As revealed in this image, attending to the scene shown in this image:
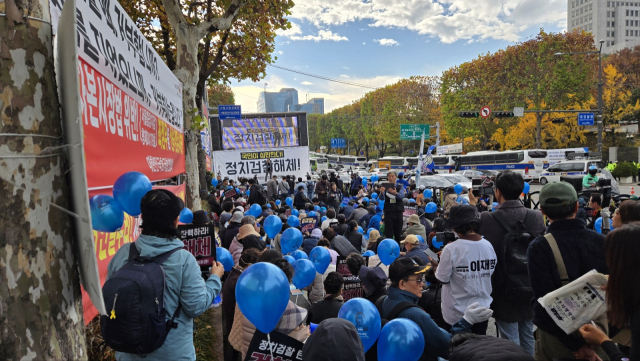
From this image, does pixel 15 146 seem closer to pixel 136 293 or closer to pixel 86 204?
pixel 86 204

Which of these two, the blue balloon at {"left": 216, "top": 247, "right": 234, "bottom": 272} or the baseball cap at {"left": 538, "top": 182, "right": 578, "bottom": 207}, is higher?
the baseball cap at {"left": 538, "top": 182, "right": 578, "bottom": 207}

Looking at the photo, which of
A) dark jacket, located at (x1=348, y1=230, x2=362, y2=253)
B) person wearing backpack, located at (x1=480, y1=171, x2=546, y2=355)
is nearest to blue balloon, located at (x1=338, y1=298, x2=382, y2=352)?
person wearing backpack, located at (x1=480, y1=171, x2=546, y2=355)

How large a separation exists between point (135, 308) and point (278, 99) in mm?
145481

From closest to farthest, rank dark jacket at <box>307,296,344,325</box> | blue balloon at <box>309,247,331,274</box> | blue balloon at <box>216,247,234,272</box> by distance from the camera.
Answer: dark jacket at <box>307,296,344,325</box>
blue balloon at <box>216,247,234,272</box>
blue balloon at <box>309,247,331,274</box>

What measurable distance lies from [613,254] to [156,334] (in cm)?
225

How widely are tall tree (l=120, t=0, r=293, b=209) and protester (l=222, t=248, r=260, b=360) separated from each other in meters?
4.86

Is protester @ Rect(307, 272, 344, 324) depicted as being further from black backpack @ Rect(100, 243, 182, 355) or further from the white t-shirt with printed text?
black backpack @ Rect(100, 243, 182, 355)

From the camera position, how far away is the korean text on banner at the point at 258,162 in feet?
70.5

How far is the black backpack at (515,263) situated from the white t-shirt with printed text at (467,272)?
9.3 inches

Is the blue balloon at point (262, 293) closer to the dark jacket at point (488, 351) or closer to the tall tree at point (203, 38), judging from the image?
the dark jacket at point (488, 351)

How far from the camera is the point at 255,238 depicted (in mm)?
4570

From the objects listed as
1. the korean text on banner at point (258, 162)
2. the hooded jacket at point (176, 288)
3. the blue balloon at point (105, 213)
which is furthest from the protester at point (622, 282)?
Answer: the korean text on banner at point (258, 162)

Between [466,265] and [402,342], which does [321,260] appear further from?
[402,342]

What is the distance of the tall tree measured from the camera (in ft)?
27.0
